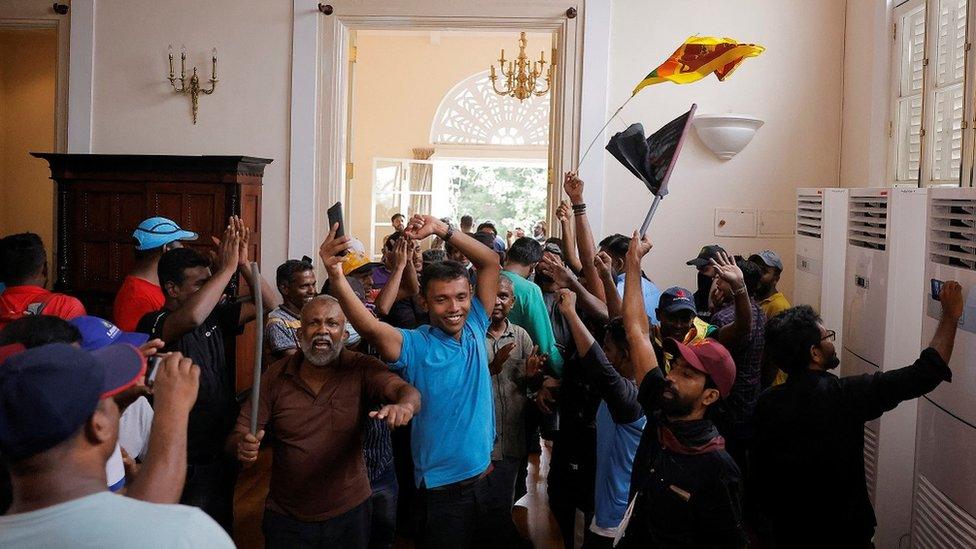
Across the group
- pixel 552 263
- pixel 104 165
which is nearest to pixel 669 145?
pixel 552 263

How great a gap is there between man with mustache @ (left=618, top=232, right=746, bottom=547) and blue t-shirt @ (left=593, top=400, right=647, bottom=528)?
0.58 meters

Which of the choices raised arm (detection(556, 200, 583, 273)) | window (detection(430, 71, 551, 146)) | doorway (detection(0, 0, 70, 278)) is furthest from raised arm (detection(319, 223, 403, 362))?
window (detection(430, 71, 551, 146))

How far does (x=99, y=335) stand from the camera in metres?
2.64

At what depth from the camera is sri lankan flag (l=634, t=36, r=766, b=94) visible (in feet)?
16.4

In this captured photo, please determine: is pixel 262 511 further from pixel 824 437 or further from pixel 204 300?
pixel 824 437

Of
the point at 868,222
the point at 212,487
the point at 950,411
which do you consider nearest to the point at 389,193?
the point at 868,222

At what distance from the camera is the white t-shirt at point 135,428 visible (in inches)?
109

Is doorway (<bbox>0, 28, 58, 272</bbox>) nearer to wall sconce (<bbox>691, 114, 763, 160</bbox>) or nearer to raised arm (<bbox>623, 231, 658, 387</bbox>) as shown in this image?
wall sconce (<bbox>691, 114, 763, 160</bbox>)

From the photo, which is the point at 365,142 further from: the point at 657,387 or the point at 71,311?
the point at 657,387

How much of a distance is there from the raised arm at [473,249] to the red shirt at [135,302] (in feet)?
4.12

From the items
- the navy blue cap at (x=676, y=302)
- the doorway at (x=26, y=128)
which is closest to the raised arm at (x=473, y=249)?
the navy blue cap at (x=676, y=302)

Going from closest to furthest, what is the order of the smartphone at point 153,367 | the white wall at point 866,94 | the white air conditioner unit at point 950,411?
the smartphone at point 153,367
the white air conditioner unit at point 950,411
the white wall at point 866,94

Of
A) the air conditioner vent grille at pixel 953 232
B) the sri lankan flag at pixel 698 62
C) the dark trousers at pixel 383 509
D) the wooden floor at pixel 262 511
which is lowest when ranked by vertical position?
the wooden floor at pixel 262 511

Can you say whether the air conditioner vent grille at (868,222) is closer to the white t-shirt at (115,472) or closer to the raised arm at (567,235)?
the raised arm at (567,235)
